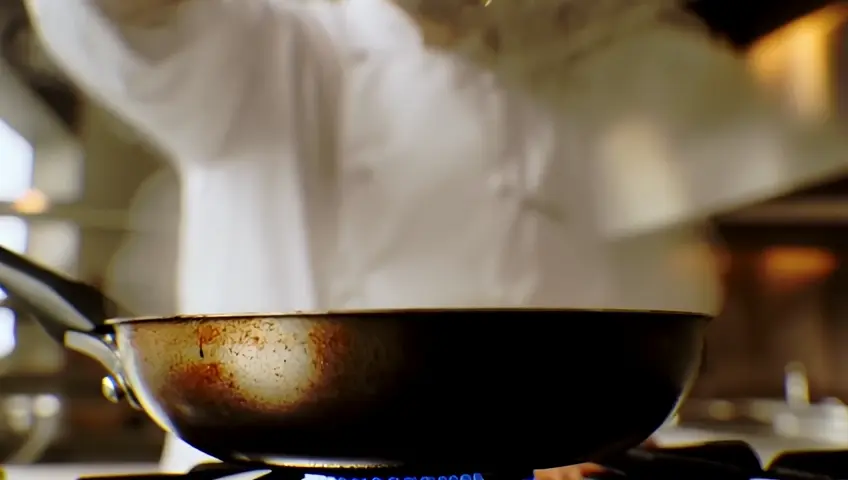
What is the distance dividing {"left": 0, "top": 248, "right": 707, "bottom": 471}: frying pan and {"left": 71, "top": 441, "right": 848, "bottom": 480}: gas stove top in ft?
0.05

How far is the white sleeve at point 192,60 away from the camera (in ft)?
1.98

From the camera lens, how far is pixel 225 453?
0.34 m

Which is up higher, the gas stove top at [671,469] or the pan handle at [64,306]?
the pan handle at [64,306]

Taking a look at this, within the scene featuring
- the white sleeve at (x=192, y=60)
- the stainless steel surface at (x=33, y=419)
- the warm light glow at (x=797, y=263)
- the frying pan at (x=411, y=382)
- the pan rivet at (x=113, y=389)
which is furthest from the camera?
the warm light glow at (x=797, y=263)

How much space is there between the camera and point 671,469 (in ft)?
1.55

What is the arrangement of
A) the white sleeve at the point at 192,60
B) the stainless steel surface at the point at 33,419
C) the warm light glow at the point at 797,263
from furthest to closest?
the warm light glow at the point at 797,263 < the stainless steel surface at the point at 33,419 < the white sleeve at the point at 192,60

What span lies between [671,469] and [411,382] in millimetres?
233

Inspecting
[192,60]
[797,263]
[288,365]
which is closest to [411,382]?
[288,365]

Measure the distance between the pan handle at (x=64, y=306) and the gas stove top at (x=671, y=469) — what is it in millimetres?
61

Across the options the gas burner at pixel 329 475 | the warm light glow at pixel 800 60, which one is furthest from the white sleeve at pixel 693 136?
the gas burner at pixel 329 475

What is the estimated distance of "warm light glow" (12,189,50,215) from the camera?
2.63 ft

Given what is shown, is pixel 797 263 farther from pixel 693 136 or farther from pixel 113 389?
pixel 113 389

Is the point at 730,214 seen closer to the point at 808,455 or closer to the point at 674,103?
the point at 674,103

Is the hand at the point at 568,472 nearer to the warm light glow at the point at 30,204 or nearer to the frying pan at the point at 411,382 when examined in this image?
the frying pan at the point at 411,382
